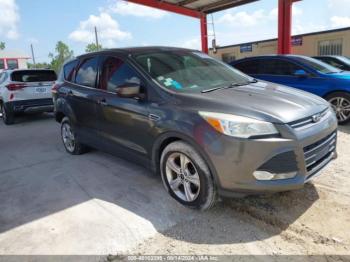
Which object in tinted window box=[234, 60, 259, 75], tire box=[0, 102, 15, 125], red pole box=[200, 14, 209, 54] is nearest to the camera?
tinted window box=[234, 60, 259, 75]

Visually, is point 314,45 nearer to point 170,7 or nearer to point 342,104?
point 170,7

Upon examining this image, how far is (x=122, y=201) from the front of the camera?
3.47 meters

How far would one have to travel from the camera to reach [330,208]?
3.02 metres

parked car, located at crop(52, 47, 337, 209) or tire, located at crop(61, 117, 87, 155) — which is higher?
parked car, located at crop(52, 47, 337, 209)

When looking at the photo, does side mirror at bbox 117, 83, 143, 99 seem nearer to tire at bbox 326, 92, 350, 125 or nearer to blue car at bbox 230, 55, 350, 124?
blue car at bbox 230, 55, 350, 124

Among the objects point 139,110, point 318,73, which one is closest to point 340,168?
point 139,110

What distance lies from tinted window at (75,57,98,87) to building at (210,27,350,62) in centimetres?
1424

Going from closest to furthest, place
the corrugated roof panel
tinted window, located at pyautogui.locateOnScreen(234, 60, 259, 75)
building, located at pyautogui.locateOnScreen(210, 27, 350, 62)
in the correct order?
tinted window, located at pyautogui.locateOnScreen(234, 60, 259, 75) → the corrugated roof panel → building, located at pyautogui.locateOnScreen(210, 27, 350, 62)

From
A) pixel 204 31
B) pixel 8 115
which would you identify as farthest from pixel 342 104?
pixel 8 115

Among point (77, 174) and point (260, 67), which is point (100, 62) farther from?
point (260, 67)

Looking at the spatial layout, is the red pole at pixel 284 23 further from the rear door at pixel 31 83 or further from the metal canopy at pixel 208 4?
the rear door at pixel 31 83

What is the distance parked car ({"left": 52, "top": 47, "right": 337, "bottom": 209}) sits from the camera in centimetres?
262

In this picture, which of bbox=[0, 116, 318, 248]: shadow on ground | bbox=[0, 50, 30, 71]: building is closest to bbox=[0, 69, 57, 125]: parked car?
bbox=[0, 116, 318, 248]: shadow on ground

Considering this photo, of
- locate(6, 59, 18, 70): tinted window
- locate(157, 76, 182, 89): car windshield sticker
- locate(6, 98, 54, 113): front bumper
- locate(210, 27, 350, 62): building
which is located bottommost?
locate(6, 98, 54, 113): front bumper
